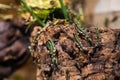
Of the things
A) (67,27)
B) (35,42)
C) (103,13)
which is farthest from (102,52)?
(103,13)

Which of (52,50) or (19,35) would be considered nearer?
(52,50)

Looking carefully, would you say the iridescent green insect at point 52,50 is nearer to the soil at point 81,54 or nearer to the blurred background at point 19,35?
the soil at point 81,54

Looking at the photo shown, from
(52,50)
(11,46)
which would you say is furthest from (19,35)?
(52,50)

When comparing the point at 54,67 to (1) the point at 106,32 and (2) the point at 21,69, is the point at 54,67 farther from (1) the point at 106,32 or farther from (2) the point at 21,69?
(2) the point at 21,69

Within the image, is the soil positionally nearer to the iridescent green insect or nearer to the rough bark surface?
the iridescent green insect

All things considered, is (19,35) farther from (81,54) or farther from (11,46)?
(81,54)

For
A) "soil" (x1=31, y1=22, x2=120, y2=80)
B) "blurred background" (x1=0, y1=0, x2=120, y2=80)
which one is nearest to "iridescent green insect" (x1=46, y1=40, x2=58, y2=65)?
"soil" (x1=31, y1=22, x2=120, y2=80)

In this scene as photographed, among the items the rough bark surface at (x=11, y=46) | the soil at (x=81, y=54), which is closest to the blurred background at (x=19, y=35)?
the rough bark surface at (x=11, y=46)
